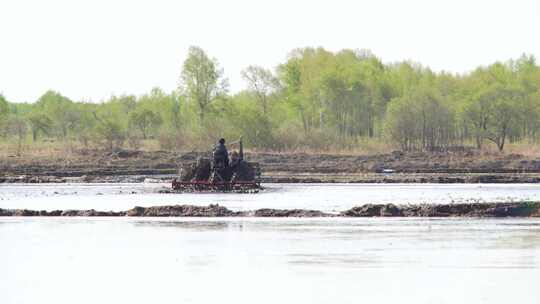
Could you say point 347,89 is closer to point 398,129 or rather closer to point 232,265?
point 398,129

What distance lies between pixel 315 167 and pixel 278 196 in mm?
27764

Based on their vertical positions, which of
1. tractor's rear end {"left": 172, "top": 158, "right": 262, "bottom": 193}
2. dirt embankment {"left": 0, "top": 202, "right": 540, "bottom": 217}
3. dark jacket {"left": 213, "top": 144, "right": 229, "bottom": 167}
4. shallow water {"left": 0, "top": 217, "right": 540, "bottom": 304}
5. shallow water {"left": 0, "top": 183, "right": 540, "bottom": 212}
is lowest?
shallow water {"left": 0, "top": 217, "right": 540, "bottom": 304}

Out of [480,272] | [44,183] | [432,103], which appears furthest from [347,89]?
[480,272]

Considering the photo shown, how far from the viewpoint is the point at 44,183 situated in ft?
180

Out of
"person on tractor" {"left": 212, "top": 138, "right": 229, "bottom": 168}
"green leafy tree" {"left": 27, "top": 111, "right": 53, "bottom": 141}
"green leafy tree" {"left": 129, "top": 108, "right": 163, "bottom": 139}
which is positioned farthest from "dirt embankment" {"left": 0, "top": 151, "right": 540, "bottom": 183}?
"green leafy tree" {"left": 129, "top": 108, "right": 163, "bottom": 139}

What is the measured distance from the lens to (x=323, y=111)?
107 metres

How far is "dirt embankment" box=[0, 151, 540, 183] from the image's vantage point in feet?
181

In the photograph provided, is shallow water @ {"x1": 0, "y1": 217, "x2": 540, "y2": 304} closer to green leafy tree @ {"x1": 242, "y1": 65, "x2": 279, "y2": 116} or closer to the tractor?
the tractor

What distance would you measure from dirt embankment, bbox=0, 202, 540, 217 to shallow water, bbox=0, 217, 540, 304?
1338 millimetres

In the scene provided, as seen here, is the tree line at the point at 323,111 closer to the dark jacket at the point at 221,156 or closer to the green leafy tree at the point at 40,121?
the green leafy tree at the point at 40,121

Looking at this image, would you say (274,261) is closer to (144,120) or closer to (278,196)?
(278,196)

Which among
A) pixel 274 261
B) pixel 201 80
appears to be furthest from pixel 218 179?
pixel 201 80

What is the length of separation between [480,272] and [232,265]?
169 inches

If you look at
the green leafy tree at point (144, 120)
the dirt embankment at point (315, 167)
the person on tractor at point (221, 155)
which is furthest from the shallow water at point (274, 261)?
the green leafy tree at point (144, 120)
